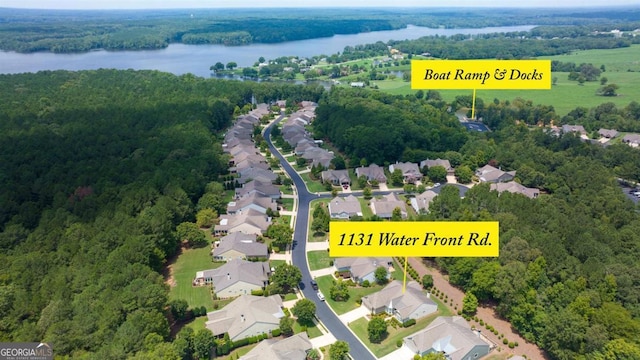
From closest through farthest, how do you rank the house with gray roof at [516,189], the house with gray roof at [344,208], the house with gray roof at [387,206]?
1. the house with gray roof at [387,206]
2. the house with gray roof at [344,208]
3. the house with gray roof at [516,189]

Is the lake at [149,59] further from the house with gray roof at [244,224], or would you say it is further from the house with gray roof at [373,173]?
the house with gray roof at [244,224]

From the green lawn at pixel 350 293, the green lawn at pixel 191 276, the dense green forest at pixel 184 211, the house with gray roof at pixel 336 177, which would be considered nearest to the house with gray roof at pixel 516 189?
the dense green forest at pixel 184 211

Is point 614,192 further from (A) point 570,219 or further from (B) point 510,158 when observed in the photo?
(B) point 510,158

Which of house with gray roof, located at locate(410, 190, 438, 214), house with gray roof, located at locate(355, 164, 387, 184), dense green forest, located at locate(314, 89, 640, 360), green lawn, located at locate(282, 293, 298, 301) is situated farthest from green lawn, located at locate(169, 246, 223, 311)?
house with gray roof, located at locate(355, 164, 387, 184)

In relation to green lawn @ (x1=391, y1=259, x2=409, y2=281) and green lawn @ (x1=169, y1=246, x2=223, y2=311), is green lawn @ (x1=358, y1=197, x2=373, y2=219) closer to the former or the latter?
green lawn @ (x1=391, y1=259, x2=409, y2=281)

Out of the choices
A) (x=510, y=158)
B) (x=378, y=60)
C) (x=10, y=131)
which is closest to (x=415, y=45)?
(x=378, y=60)

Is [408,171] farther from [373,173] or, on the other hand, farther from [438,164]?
[373,173]

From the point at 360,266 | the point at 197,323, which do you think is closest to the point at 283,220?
the point at 360,266
